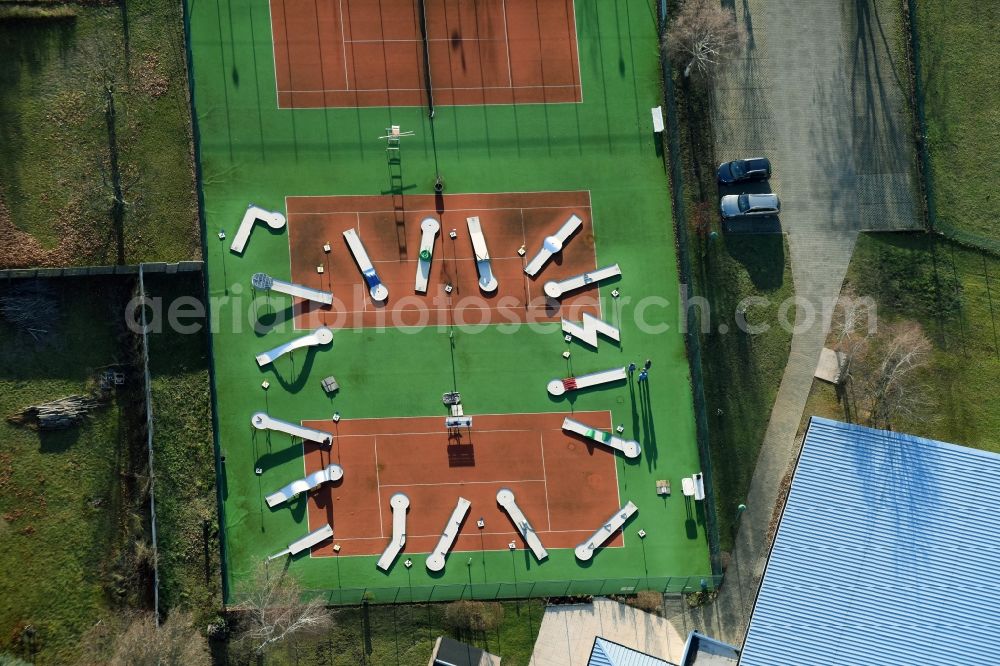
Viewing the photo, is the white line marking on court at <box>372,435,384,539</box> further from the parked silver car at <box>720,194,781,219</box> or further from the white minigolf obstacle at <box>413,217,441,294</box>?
the parked silver car at <box>720,194,781,219</box>

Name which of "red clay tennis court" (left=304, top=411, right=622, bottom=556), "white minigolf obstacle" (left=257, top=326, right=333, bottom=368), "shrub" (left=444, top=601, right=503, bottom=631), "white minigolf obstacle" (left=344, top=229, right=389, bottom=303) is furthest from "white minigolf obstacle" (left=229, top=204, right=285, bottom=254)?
"shrub" (left=444, top=601, right=503, bottom=631)

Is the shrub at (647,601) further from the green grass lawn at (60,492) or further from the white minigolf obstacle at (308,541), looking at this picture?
the green grass lawn at (60,492)

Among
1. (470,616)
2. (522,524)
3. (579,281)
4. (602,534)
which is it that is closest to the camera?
(470,616)

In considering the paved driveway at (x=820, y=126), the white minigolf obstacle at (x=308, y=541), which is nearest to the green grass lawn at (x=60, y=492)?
the white minigolf obstacle at (x=308, y=541)

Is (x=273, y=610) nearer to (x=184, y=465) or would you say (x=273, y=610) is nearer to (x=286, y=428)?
(x=184, y=465)

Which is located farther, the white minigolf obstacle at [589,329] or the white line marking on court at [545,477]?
the white minigolf obstacle at [589,329]

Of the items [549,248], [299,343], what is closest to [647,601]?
[549,248]
